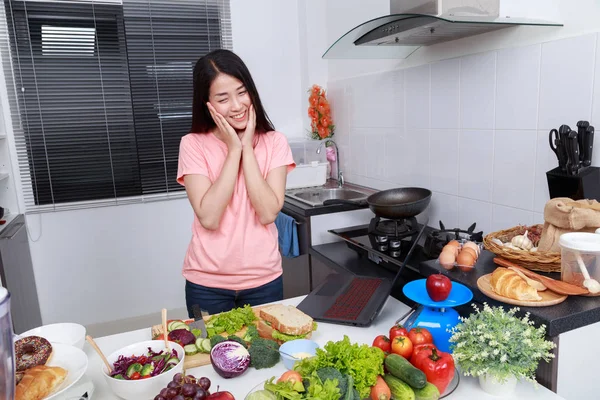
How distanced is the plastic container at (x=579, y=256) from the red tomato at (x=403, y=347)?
1.53ft

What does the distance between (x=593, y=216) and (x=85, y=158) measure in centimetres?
297

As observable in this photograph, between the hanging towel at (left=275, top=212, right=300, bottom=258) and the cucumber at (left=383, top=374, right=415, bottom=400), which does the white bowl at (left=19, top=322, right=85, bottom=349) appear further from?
the hanging towel at (left=275, top=212, right=300, bottom=258)

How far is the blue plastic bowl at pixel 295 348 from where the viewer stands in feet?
3.50

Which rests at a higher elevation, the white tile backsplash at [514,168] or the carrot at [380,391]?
the white tile backsplash at [514,168]

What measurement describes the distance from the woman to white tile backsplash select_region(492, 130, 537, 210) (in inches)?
33.7

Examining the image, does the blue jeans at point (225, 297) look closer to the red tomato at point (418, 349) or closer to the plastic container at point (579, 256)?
the red tomato at point (418, 349)

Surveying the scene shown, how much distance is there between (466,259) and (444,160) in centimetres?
90

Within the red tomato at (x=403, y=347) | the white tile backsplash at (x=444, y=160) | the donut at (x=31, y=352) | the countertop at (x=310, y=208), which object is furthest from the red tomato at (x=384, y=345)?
the countertop at (x=310, y=208)

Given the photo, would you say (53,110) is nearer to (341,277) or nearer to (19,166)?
(19,166)

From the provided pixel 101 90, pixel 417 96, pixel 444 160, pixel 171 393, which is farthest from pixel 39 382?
pixel 101 90

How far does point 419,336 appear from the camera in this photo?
1041mm

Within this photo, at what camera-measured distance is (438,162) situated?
2.19 meters

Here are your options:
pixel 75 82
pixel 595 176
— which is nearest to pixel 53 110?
pixel 75 82

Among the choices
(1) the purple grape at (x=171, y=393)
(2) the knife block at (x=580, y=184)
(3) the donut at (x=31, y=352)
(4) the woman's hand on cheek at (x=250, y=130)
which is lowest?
(1) the purple grape at (x=171, y=393)
